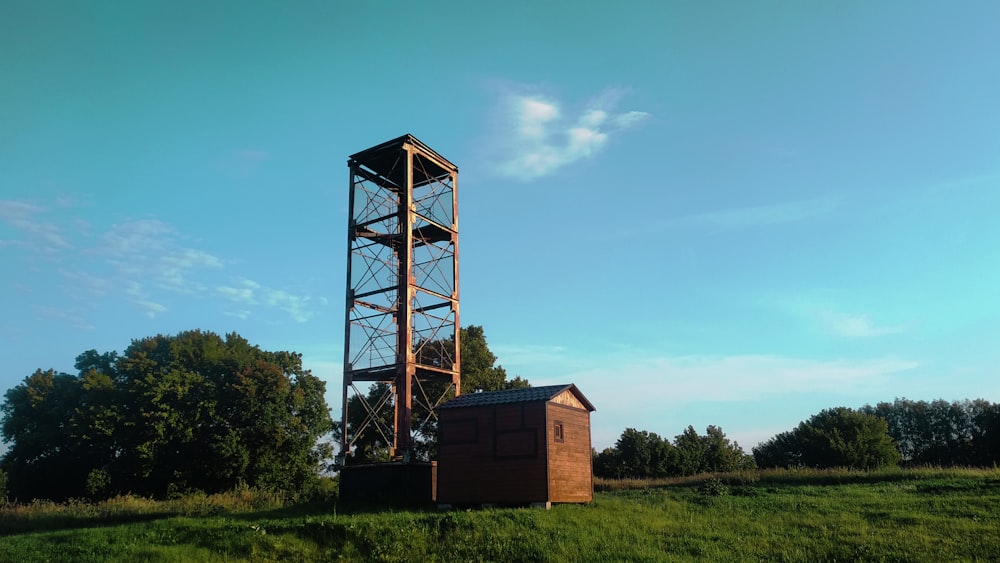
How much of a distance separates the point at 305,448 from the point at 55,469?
1440cm

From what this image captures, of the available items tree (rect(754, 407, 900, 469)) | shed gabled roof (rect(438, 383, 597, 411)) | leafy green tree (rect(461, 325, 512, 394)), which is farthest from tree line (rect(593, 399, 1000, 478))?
shed gabled roof (rect(438, 383, 597, 411))

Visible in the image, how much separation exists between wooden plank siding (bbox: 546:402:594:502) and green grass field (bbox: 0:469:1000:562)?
1.03m

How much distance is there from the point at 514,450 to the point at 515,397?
6.71 ft

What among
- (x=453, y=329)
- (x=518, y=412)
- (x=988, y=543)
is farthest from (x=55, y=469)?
(x=988, y=543)

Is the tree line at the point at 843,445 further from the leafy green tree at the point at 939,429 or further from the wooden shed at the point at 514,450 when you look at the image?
the wooden shed at the point at 514,450

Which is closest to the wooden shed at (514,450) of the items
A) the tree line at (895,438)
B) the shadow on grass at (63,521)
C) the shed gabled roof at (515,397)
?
the shed gabled roof at (515,397)

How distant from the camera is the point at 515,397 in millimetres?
26219

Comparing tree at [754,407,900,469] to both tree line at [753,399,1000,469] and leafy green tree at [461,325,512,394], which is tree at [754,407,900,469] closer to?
tree line at [753,399,1000,469]

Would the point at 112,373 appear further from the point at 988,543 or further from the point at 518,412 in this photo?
the point at 988,543

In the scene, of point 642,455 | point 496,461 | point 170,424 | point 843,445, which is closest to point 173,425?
point 170,424

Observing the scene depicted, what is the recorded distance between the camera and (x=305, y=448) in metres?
41.5

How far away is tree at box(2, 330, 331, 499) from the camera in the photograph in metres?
38.5

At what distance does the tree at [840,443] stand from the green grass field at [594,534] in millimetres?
30858

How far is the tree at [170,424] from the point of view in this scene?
3850 cm
